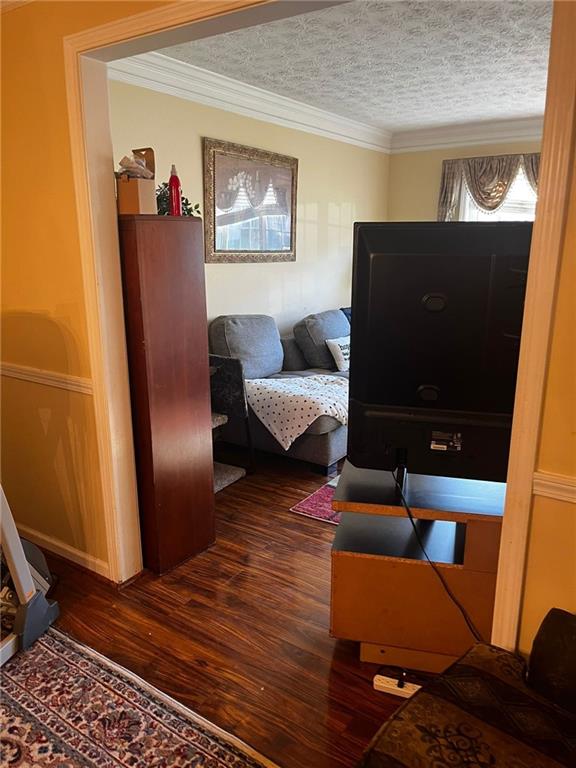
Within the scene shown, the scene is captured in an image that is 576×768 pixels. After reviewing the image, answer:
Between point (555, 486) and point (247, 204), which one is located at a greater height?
point (247, 204)

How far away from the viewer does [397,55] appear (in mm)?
3180

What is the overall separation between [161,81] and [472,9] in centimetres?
178

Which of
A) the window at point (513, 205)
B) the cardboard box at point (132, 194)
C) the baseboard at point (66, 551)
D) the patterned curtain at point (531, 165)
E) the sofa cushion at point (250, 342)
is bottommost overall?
the baseboard at point (66, 551)

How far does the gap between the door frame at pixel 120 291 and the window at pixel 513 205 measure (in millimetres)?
4453

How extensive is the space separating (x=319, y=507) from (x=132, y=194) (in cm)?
187

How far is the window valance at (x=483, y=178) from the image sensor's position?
17.1 ft

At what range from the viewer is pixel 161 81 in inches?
130

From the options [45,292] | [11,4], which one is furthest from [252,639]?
[11,4]

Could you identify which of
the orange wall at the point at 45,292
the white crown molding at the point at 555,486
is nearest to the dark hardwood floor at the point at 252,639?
the orange wall at the point at 45,292

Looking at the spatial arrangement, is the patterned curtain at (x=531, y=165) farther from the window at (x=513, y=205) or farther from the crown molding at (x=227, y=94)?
the crown molding at (x=227, y=94)

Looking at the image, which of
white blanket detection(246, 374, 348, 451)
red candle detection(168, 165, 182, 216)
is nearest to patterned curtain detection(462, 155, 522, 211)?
white blanket detection(246, 374, 348, 451)

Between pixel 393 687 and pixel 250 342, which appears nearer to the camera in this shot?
pixel 393 687

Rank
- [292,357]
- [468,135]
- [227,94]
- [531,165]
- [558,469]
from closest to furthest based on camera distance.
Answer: [558,469], [227,94], [292,357], [531,165], [468,135]

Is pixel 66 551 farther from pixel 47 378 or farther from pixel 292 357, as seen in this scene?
pixel 292 357
